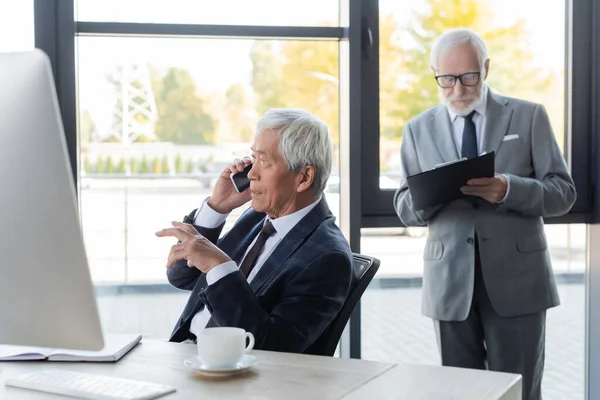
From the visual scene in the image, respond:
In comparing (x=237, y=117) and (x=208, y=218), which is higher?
(x=237, y=117)

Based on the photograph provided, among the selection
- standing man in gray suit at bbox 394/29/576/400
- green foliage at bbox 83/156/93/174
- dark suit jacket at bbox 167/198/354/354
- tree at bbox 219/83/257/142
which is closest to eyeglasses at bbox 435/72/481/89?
standing man in gray suit at bbox 394/29/576/400

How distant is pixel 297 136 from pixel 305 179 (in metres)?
0.12

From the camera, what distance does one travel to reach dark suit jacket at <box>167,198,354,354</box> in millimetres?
1857

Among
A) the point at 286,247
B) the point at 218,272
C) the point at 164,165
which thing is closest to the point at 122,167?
the point at 164,165

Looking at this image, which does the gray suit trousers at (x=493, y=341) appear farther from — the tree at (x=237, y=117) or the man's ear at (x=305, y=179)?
the tree at (x=237, y=117)

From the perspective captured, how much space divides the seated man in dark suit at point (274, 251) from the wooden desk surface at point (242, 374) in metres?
0.17

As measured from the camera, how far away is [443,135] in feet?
9.29

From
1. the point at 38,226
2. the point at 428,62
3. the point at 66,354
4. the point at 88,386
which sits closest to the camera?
the point at 38,226

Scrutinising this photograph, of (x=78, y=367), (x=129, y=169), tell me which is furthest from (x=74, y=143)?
(x=78, y=367)

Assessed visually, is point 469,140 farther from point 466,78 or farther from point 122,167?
point 122,167

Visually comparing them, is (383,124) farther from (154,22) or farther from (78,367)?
(78,367)

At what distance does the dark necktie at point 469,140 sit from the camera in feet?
9.22

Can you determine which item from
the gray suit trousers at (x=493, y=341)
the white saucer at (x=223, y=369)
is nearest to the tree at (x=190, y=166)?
the gray suit trousers at (x=493, y=341)

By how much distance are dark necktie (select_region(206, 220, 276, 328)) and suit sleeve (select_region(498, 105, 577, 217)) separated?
0.89 metres
